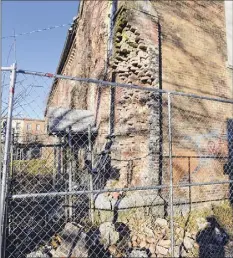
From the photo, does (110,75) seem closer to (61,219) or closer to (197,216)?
(61,219)

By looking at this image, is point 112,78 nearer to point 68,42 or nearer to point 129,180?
point 129,180

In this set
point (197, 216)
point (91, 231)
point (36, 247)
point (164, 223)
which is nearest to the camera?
point (36, 247)

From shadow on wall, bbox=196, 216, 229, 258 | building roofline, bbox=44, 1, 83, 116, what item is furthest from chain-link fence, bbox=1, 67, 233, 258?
building roofline, bbox=44, 1, 83, 116

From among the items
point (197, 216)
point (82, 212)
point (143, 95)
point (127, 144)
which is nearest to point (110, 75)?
point (143, 95)

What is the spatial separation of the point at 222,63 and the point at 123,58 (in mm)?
3630

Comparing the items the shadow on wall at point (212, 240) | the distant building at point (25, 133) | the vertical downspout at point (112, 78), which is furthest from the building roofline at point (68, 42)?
the shadow on wall at point (212, 240)

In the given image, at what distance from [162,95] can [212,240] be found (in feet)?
11.8

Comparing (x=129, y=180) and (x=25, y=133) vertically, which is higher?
(x=25, y=133)

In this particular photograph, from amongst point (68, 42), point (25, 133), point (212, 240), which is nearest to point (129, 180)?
point (212, 240)

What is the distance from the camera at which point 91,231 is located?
5.04m

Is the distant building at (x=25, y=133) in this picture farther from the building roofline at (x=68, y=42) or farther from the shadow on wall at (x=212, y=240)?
the building roofline at (x=68, y=42)

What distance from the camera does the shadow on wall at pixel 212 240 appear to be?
4.91 metres

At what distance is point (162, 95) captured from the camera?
6656mm

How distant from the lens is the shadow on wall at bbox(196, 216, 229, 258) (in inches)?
193
